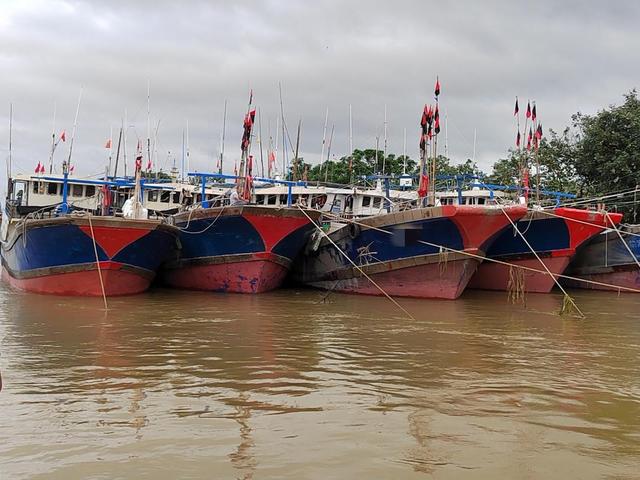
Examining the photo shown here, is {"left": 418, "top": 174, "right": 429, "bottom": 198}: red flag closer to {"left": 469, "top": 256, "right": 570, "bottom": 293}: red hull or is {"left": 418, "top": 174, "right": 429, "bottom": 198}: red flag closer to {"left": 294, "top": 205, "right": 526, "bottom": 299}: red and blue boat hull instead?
{"left": 294, "top": 205, "right": 526, "bottom": 299}: red and blue boat hull

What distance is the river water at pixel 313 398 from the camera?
11.5 ft

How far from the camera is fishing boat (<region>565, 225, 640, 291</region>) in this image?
688 inches

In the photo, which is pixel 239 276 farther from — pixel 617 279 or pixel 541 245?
pixel 617 279

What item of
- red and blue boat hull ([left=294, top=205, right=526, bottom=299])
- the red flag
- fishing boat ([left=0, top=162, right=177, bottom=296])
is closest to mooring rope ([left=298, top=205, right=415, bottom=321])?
red and blue boat hull ([left=294, top=205, right=526, bottom=299])

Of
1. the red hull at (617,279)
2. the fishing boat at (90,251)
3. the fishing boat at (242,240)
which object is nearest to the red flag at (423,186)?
the fishing boat at (242,240)

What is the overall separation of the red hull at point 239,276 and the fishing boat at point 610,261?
362 inches

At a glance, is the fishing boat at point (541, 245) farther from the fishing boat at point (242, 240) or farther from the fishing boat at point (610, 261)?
the fishing boat at point (242, 240)

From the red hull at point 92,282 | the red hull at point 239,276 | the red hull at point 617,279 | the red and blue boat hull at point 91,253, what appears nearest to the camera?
the red and blue boat hull at point 91,253

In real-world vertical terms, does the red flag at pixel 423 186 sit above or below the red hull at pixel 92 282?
above

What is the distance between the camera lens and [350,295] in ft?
47.3

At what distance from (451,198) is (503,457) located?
1769cm

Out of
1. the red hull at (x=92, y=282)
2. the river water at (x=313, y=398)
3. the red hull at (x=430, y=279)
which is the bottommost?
the river water at (x=313, y=398)

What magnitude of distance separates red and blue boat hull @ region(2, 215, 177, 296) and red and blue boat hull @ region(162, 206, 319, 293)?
3.30 feet

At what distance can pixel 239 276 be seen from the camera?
Answer: 14008 mm
